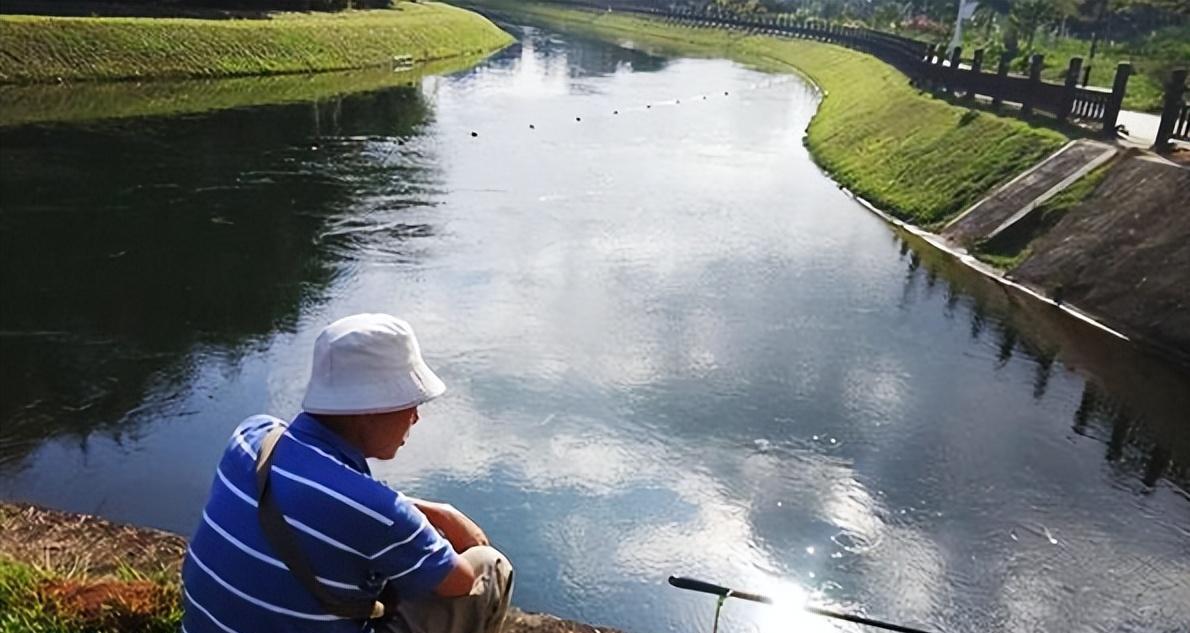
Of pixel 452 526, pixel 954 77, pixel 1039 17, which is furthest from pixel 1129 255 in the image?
pixel 1039 17

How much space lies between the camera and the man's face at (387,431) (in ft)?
9.43

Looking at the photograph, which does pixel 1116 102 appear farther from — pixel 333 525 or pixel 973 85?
pixel 333 525

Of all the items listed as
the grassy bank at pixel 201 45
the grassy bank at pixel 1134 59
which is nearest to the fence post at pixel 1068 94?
the grassy bank at pixel 1134 59

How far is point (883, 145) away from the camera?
79.4 ft

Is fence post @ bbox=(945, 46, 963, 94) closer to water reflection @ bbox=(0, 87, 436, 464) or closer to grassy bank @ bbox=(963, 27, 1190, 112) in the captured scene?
grassy bank @ bbox=(963, 27, 1190, 112)

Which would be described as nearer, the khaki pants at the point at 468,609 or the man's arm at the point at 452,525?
the khaki pants at the point at 468,609

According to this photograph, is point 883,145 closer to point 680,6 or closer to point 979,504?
point 979,504

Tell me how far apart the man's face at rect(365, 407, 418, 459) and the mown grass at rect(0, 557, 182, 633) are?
82.7 inches

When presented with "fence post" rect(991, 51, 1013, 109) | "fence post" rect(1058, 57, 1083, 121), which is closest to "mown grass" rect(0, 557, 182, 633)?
"fence post" rect(1058, 57, 1083, 121)

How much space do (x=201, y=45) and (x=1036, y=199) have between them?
28.4m

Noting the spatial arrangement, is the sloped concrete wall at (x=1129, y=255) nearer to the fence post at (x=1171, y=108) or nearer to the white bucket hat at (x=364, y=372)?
the fence post at (x=1171, y=108)

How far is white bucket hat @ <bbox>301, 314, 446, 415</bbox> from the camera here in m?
2.80

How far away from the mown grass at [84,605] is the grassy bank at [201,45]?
1099 inches

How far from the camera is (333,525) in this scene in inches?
104
